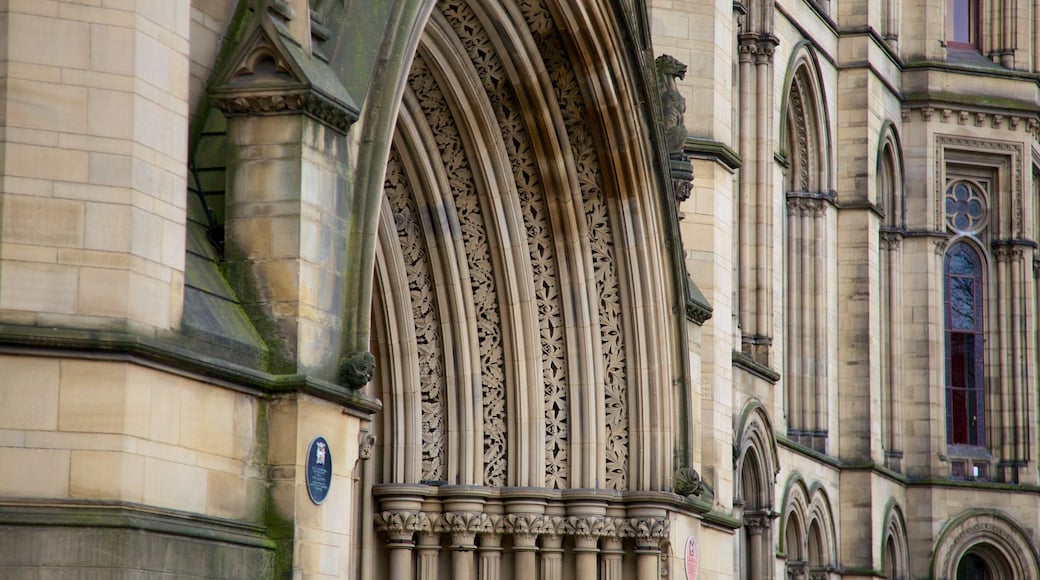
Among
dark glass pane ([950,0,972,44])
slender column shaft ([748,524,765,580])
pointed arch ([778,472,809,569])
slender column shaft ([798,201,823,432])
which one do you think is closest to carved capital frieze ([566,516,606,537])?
slender column shaft ([748,524,765,580])

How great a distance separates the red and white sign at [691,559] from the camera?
19.8 metres

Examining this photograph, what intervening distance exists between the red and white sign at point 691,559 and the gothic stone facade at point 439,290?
0.33 m

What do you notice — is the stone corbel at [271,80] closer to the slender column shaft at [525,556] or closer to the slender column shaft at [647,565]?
the slender column shaft at [525,556]

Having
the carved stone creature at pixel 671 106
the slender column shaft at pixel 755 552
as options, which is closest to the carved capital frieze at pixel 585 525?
the carved stone creature at pixel 671 106

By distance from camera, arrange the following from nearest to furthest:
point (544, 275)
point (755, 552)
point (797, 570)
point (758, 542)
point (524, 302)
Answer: point (524, 302) < point (544, 275) < point (758, 542) < point (755, 552) < point (797, 570)

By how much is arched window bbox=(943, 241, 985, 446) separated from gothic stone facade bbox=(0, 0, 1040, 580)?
155 inches

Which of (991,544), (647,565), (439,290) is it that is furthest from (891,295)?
(439,290)

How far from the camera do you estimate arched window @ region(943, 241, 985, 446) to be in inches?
1590

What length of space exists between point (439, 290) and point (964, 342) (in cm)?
2393

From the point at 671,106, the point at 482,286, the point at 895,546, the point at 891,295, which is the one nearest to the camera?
the point at 482,286

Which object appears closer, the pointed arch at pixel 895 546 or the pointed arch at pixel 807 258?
the pointed arch at pixel 807 258

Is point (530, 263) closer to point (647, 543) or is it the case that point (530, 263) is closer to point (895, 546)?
point (647, 543)

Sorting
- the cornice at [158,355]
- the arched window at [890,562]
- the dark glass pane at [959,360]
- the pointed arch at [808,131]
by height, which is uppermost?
the pointed arch at [808,131]

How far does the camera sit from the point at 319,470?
41.8ft
